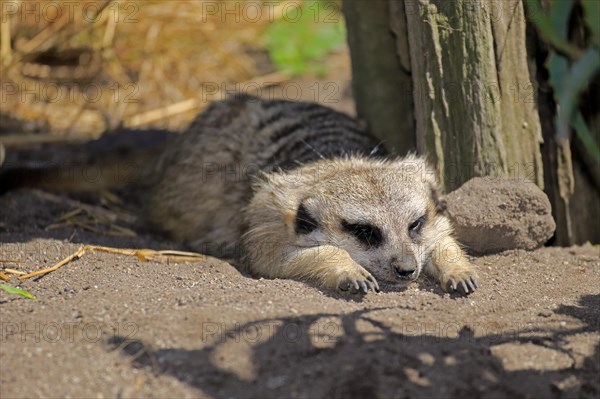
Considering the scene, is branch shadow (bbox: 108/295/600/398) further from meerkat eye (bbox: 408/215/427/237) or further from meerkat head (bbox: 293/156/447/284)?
meerkat eye (bbox: 408/215/427/237)

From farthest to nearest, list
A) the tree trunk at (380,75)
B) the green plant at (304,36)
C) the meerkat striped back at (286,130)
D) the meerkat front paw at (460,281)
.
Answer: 1. the green plant at (304,36)
2. the tree trunk at (380,75)
3. the meerkat striped back at (286,130)
4. the meerkat front paw at (460,281)

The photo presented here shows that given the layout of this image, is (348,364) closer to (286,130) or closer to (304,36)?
(286,130)

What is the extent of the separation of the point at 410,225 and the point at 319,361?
139 centimetres

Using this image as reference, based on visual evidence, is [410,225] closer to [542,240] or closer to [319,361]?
[542,240]

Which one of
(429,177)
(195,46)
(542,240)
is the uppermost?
(195,46)

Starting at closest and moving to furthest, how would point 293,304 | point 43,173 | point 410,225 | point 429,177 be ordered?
point 293,304
point 410,225
point 429,177
point 43,173

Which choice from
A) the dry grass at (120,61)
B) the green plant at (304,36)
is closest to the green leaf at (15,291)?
the dry grass at (120,61)

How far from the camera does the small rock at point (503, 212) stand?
416 centimetres

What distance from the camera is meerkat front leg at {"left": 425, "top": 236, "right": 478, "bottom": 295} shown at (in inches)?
145

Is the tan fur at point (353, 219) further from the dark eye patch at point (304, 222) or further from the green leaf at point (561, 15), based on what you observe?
the green leaf at point (561, 15)

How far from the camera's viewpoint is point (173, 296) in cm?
341

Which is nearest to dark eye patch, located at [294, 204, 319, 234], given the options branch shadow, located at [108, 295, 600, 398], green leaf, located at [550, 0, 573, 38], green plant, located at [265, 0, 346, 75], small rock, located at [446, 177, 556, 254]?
small rock, located at [446, 177, 556, 254]

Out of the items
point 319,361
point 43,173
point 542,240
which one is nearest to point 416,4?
point 542,240

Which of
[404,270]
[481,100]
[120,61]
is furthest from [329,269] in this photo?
[120,61]
